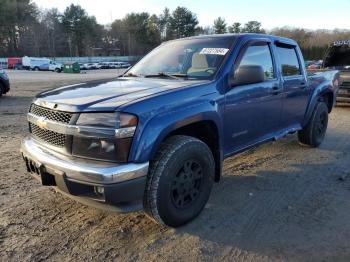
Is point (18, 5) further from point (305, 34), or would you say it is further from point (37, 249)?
point (37, 249)

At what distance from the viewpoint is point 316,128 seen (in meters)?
6.24

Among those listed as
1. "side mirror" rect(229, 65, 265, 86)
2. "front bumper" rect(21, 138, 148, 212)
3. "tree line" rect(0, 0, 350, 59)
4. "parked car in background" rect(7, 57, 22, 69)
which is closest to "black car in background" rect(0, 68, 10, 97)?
"front bumper" rect(21, 138, 148, 212)

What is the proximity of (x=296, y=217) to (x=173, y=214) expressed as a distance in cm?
133

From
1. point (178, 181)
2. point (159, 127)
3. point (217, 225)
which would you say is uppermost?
point (159, 127)

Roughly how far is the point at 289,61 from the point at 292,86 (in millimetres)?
416

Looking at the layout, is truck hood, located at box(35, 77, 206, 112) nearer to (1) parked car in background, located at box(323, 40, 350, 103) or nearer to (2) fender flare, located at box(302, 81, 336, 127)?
(2) fender flare, located at box(302, 81, 336, 127)

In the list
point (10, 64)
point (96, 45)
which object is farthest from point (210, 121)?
point (96, 45)

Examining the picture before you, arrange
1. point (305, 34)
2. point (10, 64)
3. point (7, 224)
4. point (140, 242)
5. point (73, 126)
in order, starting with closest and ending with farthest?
point (73, 126)
point (140, 242)
point (7, 224)
point (10, 64)
point (305, 34)

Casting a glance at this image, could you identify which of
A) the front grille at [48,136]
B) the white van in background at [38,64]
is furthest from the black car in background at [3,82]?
the white van in background at [38,64]

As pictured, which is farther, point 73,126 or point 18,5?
point 18,5

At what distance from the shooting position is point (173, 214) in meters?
3.35

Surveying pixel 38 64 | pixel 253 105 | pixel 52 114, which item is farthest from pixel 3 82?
pixel 38 64

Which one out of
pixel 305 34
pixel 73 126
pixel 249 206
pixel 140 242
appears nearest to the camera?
pixel 73 126

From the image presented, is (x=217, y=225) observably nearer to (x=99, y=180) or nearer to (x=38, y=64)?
(x=99, y=180)
